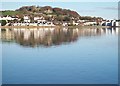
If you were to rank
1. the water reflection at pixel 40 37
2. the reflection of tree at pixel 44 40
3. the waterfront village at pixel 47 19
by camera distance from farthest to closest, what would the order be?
the waterfront village at pixel 47 19 → the water reflection at pixel 40 37 → the reflection of tree at pixel 44 40

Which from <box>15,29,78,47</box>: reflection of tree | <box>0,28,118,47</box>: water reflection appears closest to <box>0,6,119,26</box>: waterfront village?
<box>0,28,118,47</box>: water reflection

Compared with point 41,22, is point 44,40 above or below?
below

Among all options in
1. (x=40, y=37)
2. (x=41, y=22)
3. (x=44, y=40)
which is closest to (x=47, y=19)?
(x=41, y=22)

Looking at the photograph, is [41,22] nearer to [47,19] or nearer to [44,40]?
[47,19]

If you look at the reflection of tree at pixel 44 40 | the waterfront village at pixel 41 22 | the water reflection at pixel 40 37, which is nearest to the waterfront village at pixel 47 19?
the waterfront village at pixel 41 22

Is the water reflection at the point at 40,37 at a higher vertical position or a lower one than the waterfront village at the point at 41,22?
lower

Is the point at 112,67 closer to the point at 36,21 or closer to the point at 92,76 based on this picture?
the point at 92,76

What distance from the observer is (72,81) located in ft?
12.6

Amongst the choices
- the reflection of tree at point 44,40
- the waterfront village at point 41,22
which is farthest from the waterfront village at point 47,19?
the reflection of tree at point 44,40

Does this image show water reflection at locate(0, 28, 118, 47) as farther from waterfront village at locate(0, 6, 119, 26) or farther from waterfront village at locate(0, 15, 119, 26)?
waterfront village at locate(0, 6, 119, 26)

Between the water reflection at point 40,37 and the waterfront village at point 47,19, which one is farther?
the waterfront village at point 47,19

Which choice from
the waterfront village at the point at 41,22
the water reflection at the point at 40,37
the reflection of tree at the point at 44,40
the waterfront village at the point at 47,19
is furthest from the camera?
the waterfront village at the point at 47,19

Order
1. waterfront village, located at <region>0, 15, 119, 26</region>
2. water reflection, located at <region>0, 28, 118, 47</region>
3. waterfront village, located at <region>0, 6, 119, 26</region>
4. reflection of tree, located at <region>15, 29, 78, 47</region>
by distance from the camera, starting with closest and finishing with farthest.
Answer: reflection of tree, located at <region>15, 29, 78, 47</region>, water reflection, located at <region>0, 28, 118, 47</region>, waterfront village, located at <region>0, 15, 119, 26</region>, waterfront village, located at <region>0, 6, 119, 26</region>

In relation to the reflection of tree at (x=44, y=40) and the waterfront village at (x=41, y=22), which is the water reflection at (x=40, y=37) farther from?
the waterfront village at (x=41, y=22)
